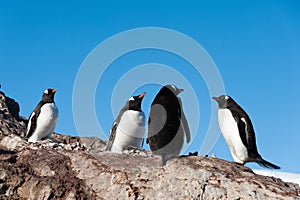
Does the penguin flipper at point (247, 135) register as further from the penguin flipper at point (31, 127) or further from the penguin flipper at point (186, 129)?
the penguin flipper at point (31, 127)

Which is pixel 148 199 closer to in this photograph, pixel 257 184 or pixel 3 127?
pixel 257 184

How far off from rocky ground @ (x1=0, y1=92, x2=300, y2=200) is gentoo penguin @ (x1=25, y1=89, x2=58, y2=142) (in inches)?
127

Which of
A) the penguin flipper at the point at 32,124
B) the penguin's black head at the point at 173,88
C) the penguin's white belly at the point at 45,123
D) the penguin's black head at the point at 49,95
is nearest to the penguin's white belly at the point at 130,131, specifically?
the penguin's black head at the point at 173,88

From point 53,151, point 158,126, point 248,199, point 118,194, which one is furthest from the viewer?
point 53,151

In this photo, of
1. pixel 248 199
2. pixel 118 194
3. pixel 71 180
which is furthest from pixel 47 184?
pixel 248 199

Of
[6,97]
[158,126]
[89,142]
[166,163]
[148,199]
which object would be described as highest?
[6,97]

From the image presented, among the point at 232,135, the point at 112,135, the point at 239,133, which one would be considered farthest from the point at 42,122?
the point at 239,133

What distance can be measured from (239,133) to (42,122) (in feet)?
17.6

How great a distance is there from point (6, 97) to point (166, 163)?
34.3 ft

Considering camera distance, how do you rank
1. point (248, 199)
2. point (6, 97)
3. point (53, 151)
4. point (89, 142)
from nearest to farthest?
point (248, 199), point (53, 151), point (89, 142), point (6, 97)

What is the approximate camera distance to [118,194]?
886 centimetres

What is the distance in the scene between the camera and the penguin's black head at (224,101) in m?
11.6

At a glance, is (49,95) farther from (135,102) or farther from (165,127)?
(165,127)

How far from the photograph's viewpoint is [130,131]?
12.0 metres
